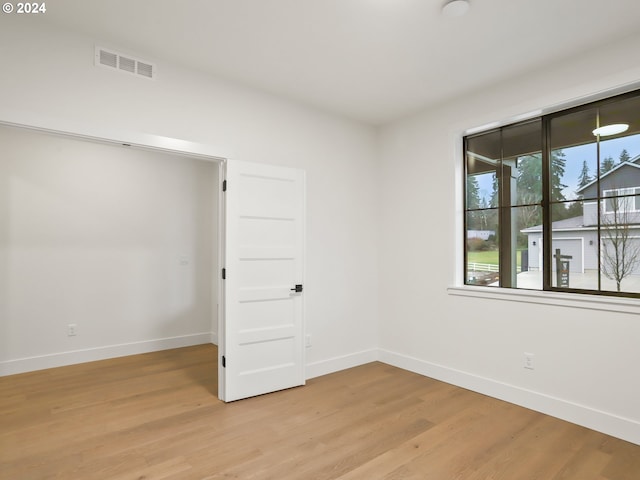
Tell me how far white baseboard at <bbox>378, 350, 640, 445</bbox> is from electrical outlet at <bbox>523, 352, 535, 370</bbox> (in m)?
0.20

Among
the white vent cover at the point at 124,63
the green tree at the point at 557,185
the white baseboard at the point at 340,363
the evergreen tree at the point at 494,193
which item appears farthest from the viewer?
the white baseboard at the point at 340,363

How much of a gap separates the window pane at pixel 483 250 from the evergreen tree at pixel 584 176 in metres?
0.73

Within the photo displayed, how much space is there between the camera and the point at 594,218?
9.65 ft

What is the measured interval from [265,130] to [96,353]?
3.40 meters

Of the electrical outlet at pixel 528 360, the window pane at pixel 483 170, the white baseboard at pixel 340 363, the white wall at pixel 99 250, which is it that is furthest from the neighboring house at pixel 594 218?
the white wall at pixel 99 250

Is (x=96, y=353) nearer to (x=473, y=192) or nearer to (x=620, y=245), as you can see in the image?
(x=473, y=192)

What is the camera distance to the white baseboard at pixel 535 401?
8.64 ft

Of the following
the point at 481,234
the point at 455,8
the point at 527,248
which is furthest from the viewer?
the point at 481,234

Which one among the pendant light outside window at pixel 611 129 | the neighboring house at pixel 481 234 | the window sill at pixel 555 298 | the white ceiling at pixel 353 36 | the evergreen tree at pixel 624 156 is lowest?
the window sill at pixel 555 298

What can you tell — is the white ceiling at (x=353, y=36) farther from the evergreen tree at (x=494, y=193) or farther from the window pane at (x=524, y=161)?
the evergreen tree at (x=494, y=193)

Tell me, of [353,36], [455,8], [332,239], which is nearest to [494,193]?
[332,239]

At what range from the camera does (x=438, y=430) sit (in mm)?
2738

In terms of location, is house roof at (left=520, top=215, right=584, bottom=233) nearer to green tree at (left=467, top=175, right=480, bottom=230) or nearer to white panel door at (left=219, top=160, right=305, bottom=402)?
green tree at (left=467, top=175, right=480, bottom=230)

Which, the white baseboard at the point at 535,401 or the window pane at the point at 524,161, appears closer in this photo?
the white baseboard at the point at 535,401
